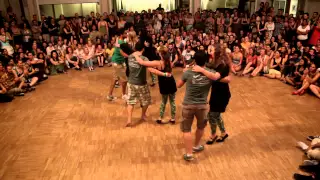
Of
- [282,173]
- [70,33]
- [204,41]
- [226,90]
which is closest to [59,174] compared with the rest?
[226,90]

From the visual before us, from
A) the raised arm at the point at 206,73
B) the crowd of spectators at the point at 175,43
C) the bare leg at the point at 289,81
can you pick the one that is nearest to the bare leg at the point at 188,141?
the raised arm at the point at 206,73

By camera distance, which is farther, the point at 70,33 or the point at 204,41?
the point at 70,33

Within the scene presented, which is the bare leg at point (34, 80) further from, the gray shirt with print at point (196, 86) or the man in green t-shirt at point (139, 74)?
the gray shirt with print at point (196, 86)

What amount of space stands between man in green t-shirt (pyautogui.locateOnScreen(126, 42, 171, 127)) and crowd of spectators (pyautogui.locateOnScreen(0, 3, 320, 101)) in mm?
1850

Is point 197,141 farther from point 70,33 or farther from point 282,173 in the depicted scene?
point 70,33

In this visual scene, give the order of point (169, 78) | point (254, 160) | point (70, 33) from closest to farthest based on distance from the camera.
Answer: point (254, 160), point (169, 78), point (70, 33)

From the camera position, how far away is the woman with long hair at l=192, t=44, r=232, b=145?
3.65m

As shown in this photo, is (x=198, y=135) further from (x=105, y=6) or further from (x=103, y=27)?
(x=105, y=6)

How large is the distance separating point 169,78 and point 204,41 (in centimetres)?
466

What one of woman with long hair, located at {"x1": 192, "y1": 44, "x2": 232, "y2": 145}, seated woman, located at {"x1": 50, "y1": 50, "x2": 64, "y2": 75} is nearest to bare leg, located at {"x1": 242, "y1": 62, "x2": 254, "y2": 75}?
woman with long hair, located at {"x1": 192, "y1": 44, "x2": 232, "y2": 145}

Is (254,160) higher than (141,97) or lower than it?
lower

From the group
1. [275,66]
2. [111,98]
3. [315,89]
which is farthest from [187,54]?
[315,89]

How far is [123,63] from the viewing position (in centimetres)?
550

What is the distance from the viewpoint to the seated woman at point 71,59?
337 inches
